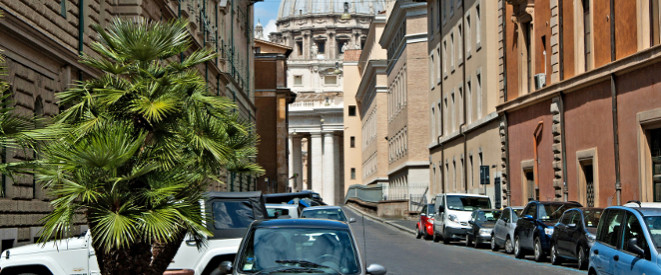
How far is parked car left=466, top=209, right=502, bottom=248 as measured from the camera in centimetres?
3184

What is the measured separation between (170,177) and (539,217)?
1413 cm

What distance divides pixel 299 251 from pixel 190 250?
5.29 metres

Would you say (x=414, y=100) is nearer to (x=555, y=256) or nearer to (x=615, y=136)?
(x=615, y=136)

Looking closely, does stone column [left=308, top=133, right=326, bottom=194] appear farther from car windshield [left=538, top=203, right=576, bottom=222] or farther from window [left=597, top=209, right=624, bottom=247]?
window [left=597, top=209, right=624, bottom=247]

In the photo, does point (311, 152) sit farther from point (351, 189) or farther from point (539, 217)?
point (539, 217)

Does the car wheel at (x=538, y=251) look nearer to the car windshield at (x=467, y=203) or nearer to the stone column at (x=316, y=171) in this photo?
the car windshield at (x=467, y=203)

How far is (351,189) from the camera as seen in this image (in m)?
103

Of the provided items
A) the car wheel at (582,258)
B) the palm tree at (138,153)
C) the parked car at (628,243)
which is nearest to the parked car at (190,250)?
the palm tree at (138,153)

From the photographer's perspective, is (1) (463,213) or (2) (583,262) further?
(1) (463,213)

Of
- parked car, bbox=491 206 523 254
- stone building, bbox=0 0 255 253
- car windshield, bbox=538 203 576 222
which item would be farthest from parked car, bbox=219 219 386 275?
parked car, bbox=491 206 523 254

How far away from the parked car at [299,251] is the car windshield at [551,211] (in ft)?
48.5

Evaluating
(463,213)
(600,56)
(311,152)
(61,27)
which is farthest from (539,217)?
(311,152)

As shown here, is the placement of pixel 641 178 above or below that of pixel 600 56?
below

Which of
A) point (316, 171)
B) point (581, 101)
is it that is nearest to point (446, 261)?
point (581, 101)
